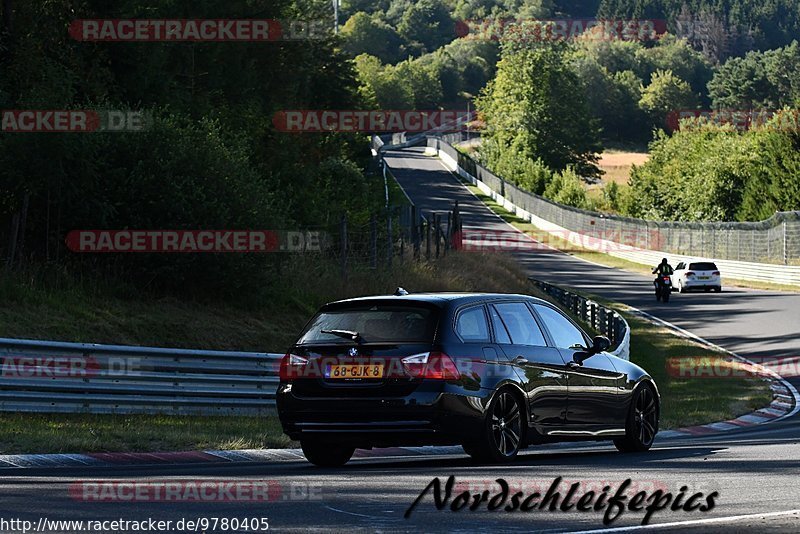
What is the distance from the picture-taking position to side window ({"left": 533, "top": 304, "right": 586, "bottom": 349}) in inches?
524

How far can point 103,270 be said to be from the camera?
23078mm

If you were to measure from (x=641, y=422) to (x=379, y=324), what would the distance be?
352cm

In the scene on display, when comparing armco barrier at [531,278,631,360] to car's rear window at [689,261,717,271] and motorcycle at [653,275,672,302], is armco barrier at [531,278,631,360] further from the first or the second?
car's rear window at [689,261,717,271]

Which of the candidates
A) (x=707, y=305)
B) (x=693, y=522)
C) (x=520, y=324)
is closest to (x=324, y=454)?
(x=520, y=324)

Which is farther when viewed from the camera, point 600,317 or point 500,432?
point 600,317

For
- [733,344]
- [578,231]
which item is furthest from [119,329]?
[578,231]

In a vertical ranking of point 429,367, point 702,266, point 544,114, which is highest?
point 544,114

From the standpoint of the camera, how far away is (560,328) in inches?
531

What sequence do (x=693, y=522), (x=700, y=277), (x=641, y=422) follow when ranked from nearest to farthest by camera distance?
(x=693, y=522) → (x=641, y=422) → (x=700, y=277)

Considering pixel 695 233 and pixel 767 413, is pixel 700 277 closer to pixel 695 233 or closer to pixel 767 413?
pixel 695 233

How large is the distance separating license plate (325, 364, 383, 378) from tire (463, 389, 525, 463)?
38.3 inches

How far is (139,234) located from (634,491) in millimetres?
14971

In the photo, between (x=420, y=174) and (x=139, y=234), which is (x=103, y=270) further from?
(x=420, y=174)

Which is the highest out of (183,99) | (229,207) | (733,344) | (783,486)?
(183,99)
